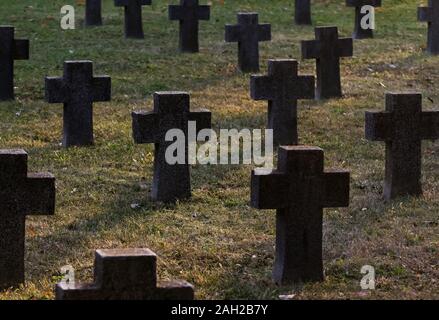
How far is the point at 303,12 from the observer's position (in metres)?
24.7

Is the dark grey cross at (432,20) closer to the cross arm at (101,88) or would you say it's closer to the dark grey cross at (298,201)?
the cross arm at (101,88)

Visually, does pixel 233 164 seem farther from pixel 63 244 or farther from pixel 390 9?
pixel 390 9

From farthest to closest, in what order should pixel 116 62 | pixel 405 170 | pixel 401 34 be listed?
pixel 401 34
pixel 116 62
pixel 405 170

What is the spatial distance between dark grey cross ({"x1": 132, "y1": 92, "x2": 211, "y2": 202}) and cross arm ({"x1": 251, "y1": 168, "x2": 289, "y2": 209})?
9.21 feet

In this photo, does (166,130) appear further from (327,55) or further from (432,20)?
(432,20)

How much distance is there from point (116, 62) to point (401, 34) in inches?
259

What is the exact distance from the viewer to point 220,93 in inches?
666

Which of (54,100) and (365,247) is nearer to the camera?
(365,247)

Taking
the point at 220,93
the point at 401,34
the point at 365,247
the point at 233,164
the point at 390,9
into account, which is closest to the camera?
the point at 365,247

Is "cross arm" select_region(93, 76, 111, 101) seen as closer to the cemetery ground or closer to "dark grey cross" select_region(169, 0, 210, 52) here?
the cemetery ground

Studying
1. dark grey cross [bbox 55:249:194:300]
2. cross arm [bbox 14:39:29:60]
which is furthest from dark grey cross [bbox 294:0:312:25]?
dark grey cross [bbox 55:249:194:300]

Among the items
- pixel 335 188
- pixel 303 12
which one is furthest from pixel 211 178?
pixel 303 12

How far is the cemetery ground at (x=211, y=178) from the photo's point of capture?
8695mm

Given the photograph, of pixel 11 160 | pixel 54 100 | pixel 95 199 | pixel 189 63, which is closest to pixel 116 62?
pixel 189 63
